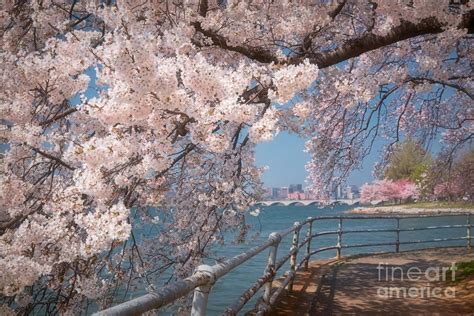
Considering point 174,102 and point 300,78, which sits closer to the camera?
point 174,102

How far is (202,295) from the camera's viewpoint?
2.05 m

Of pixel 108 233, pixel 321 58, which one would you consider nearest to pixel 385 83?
pixel 321 58

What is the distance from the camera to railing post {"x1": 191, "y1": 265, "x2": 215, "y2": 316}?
199 cm

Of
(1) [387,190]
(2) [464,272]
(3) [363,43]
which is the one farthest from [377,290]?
(1) [387,190]

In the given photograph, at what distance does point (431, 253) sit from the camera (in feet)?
34.3

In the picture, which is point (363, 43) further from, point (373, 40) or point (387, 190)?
point (387, 190)

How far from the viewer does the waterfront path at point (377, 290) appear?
17.2ft

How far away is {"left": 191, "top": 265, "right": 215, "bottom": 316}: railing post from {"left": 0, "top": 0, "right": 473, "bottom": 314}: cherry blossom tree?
0.91 metres

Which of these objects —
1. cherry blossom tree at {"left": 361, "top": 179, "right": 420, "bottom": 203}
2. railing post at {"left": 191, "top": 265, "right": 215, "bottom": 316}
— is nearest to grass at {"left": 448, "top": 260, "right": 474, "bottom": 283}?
railing post at {"left": 191, "top": 265, "right": 215, "bottom": 316}

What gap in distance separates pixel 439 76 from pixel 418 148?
4.19 m

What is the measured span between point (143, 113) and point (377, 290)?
5.27m

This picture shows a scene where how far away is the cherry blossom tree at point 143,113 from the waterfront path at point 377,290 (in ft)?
5.34

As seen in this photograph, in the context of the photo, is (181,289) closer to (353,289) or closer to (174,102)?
(174,102)

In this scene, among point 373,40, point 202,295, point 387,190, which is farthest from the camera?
point 387,190
